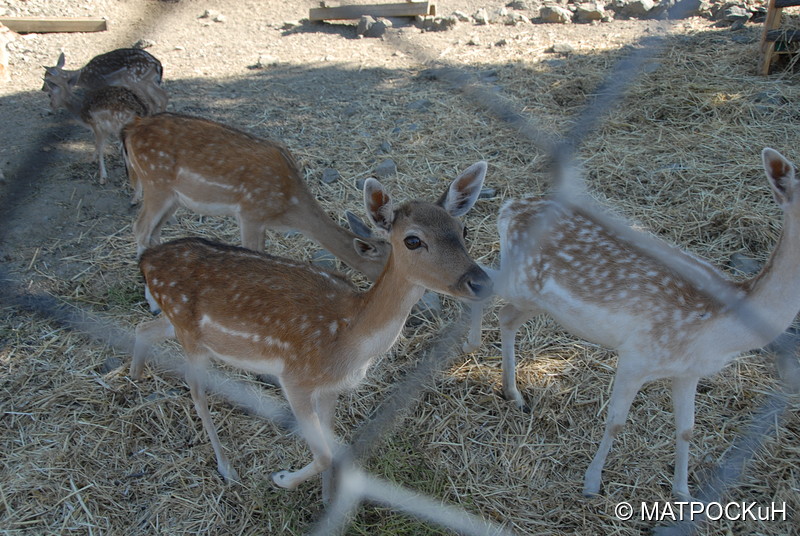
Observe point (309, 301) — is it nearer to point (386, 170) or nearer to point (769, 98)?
point (386, 170)

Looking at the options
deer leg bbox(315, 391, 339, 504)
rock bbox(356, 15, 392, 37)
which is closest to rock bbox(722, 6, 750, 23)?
rock bbox(356, 15, 392, 37)

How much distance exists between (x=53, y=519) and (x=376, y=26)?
21.2 ft

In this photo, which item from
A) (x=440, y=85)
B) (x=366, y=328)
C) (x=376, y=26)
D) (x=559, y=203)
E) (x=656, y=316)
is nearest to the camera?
(x=366, y=328)

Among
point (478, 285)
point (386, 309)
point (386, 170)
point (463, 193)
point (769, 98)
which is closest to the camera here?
point (478, 285)

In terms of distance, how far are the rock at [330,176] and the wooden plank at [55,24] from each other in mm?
4631

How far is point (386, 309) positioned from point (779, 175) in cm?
147

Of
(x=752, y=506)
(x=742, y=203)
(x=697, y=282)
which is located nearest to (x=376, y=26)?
(x=742, y=203)

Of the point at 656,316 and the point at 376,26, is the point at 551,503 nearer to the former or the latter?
the point at 656,316

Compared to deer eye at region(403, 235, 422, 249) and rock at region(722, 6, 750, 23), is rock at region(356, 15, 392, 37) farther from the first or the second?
deer eye at region(403, 235, 422, 249)

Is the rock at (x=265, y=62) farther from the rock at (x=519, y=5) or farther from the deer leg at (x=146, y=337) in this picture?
the deer leg at (x=146, y=337)

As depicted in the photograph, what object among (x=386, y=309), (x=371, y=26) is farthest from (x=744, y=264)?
(x=371, y=26)

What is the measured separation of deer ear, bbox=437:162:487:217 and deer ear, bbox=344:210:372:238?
2.34 ft

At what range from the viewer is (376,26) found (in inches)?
300

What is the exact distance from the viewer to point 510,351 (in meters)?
3.04
